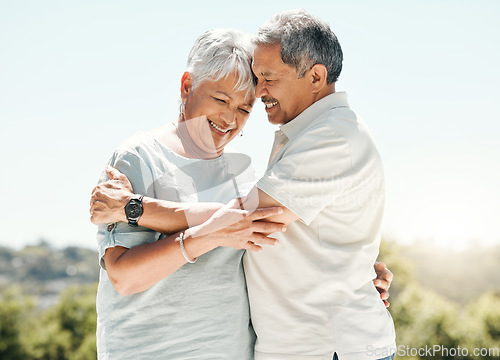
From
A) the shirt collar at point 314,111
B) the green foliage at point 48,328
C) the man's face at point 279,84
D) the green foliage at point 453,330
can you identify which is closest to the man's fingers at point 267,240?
the shirt collar at point 314,111

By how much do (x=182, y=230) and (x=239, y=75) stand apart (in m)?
0.81

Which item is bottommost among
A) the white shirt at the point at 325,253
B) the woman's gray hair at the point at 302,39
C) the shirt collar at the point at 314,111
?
the white shirt at the point at 325,253

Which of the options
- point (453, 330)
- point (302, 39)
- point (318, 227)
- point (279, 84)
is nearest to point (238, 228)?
point (318, 227)

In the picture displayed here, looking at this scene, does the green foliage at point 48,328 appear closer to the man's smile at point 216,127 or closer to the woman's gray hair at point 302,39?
the man's smile at point 216,127

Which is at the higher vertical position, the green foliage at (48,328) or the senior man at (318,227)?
the senior man at (318,227)

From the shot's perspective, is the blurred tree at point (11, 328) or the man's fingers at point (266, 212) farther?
the blurred tree at point (11, 328)

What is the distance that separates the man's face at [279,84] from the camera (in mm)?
2215

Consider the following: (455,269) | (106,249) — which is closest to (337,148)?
(106,249)

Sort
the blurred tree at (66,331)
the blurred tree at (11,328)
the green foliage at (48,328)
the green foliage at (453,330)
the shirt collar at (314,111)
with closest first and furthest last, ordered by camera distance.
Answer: the shirt collar at (314,111) → the green foliage at (453,330) → the blurred tree at (11,328) → the green foliage at (48,328) → the blurred tree at (66,331)

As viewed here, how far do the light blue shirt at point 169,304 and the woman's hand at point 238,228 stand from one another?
9.4 inches

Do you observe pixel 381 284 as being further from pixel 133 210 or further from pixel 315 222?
pixel 133 210

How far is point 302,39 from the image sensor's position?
215 cm

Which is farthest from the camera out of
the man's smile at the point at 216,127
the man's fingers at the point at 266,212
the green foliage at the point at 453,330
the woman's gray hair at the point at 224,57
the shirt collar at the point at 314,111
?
the green foliage at the point at 453,330

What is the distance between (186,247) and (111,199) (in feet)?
1.19
